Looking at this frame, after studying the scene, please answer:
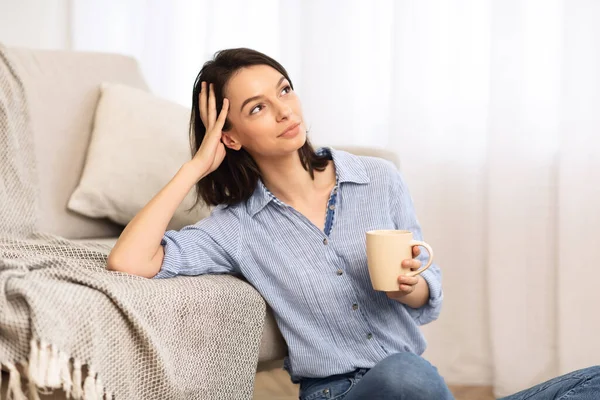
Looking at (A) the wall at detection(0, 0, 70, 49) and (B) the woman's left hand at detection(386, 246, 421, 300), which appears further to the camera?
(A) the wall at detection(0, 0, 70, 49)

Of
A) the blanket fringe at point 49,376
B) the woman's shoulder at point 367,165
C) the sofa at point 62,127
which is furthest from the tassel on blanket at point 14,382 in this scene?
the sofa at point 62,127

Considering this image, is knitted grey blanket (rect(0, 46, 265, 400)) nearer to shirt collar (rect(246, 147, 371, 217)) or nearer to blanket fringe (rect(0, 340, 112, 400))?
blanket fringe (rect(0, 340, 112, 400))

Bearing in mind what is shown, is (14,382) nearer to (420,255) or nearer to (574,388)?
(420,255)

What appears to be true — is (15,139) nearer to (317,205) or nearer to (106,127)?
(106,127)

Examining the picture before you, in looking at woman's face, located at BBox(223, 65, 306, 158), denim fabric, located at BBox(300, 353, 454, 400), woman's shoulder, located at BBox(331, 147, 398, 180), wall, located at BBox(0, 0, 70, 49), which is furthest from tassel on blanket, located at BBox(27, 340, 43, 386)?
wall, located at BBox(0, 0, 70, 49)

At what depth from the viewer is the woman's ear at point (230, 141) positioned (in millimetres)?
1443

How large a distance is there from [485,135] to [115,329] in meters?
1.43

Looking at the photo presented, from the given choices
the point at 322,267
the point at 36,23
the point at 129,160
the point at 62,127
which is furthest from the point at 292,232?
the point at 36,23

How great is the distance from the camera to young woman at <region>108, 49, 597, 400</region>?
4.33 ft

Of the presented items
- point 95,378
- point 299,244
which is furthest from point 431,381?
point 95,378

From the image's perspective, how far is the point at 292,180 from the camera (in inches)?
56.4

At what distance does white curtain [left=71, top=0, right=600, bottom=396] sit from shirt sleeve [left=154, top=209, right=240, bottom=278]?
3.16 ft

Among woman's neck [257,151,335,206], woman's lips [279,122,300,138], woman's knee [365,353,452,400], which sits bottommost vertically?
woman's knee [365,353,452,400]

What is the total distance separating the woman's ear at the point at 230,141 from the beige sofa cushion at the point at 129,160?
0.37m
